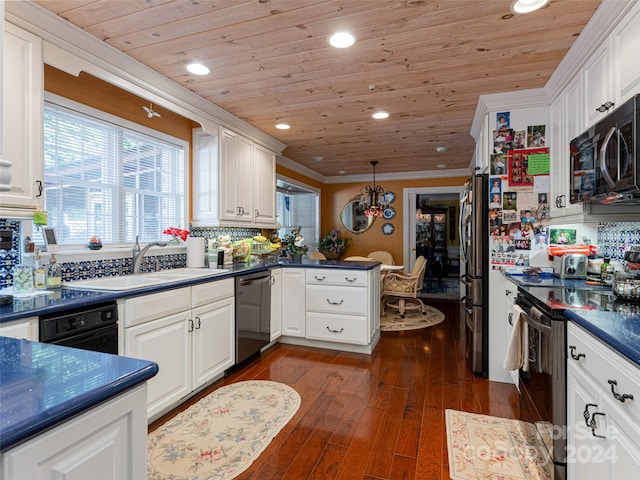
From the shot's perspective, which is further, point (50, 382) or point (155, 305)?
point (155, 305)

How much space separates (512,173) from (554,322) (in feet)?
5.76

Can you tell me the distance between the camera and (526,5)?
1805 millimetres

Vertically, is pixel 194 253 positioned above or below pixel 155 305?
above

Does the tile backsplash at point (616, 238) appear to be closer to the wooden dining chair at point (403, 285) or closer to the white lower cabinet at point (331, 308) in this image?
the white lower cabinet at point (331, 308)

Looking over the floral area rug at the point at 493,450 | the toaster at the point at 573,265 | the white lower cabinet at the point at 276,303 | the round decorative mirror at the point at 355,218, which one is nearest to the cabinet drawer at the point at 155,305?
the white lower cabinet at the point at 276,303

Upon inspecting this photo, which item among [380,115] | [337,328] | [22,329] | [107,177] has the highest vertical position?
[380,115]

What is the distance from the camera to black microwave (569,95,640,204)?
4.90 ft

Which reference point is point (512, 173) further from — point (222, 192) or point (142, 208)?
point (142, 208)

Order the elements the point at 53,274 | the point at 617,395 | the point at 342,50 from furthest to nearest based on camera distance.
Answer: the point at 342,50, the point at 53,274, the point at 617,395

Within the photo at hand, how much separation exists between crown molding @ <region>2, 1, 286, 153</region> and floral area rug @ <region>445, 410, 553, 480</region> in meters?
3.15

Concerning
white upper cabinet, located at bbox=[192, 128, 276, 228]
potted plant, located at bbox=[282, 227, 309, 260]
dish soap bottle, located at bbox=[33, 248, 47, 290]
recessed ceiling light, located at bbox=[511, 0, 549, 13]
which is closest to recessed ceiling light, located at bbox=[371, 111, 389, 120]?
white upper cabinet, located at bbox=[192, 128, 276, 228]

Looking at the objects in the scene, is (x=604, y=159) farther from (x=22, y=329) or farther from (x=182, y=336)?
(x=22, y=329)

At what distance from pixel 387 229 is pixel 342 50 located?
4.88 metres

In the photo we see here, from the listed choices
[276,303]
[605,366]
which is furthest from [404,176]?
[605,366]
